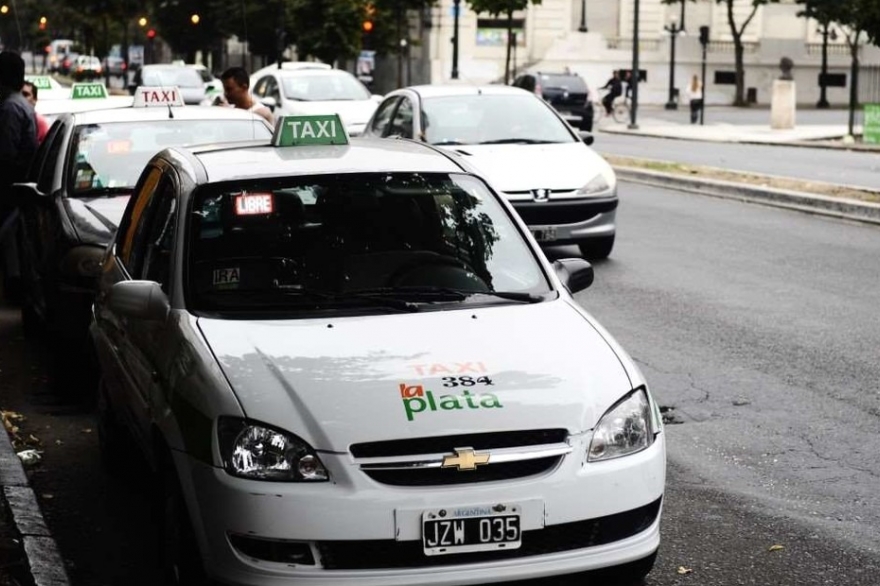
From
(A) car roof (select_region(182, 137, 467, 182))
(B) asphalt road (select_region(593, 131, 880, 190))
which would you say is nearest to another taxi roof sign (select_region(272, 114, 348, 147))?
(A) car roof (select_region(182, 137, 467, 182))

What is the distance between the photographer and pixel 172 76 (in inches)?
1689

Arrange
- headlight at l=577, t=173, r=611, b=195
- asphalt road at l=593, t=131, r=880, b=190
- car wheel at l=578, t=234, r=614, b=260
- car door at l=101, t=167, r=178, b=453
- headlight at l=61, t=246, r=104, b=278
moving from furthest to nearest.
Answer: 1. asphalt road at l=593, t=131, r=880, b=190
2. car wheel at l=578, t=234, r=614, b=260
3. headlight at l=577, t=173, r=611, b=195
4. headlight at l=61, t=246, r=104, b=278
5. car door at l=101, t=167, r=178, b=453

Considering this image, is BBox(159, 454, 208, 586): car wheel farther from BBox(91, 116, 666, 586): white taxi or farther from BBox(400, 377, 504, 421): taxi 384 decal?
BBox(400, 377, 504, 421): taxi 384 decal

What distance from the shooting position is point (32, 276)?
1075 centimetres

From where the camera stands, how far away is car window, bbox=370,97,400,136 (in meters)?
17.7

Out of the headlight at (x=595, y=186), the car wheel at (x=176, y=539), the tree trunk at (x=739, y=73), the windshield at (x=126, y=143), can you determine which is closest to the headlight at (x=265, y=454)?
the car wheel at (x=176, y=539)

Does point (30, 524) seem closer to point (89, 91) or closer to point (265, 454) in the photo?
point (265, 454)

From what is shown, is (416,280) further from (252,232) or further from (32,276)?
(32,276)

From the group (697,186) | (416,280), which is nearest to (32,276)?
(416,280)

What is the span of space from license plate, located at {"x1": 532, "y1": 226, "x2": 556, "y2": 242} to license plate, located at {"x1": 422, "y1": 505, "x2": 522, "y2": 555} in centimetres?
955

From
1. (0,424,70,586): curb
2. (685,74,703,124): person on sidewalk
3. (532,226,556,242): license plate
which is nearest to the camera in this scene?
(0,424,70,586): curb

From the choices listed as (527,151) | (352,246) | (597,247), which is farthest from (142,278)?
(527,151)

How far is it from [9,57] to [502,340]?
7.30m

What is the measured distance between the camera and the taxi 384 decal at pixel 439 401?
4.93 metres
